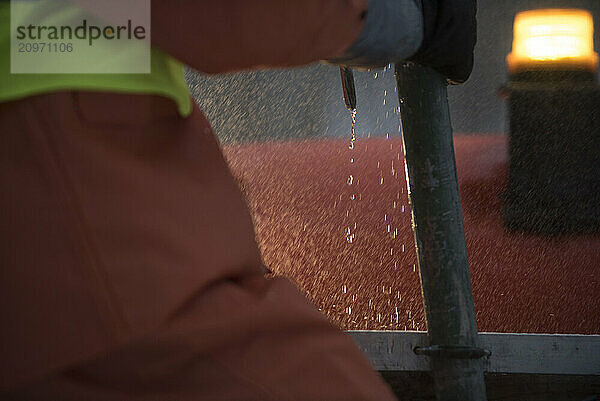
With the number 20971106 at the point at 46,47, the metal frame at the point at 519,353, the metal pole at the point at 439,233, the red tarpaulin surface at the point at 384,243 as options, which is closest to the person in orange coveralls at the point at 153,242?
the number 20971106 at the point at 46,47

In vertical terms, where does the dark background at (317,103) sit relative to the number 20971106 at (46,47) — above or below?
below

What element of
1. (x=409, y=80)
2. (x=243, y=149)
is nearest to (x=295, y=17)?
(x=409, y=80)

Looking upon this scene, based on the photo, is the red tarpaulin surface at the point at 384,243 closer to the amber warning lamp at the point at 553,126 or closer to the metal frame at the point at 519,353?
the amber warning lamp at the point at 553,126

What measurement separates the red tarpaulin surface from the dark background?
0.32 ft

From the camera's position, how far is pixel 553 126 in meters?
3.36

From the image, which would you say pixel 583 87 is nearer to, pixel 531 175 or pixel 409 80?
pixel 531 175

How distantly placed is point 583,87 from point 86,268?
289 cm

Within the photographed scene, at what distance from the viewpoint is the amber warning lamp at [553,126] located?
10.6 feet

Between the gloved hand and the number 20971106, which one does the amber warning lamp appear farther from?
the number 20971106

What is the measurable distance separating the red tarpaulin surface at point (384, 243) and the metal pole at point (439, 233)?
150cm

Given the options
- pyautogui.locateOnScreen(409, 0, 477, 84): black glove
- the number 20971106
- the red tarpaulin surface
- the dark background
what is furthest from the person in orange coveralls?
the dark background

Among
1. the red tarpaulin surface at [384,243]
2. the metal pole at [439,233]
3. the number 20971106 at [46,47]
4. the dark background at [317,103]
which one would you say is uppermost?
the number 20971106 at [46,47]

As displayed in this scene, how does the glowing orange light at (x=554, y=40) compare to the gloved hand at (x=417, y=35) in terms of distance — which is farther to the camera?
the glowing orange light at (x=554, y=40)

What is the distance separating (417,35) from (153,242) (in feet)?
1.07
